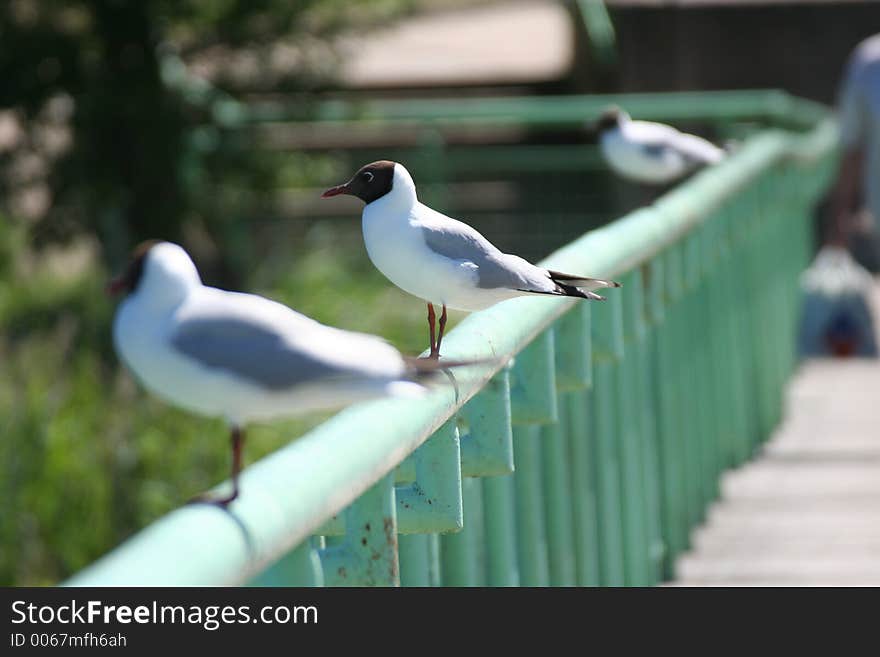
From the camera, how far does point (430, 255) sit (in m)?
2.07

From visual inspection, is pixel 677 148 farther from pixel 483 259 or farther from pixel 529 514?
pixel 483 259

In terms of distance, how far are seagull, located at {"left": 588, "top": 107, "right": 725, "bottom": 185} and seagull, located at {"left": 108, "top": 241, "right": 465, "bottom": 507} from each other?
1.69m

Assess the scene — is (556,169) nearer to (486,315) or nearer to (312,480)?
(486,315)

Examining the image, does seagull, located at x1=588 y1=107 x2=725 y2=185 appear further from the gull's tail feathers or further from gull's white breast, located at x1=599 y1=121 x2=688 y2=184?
the gull's tail feathers

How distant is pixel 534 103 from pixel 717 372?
6726mm

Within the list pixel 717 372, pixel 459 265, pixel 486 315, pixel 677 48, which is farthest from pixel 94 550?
pixel 677 48

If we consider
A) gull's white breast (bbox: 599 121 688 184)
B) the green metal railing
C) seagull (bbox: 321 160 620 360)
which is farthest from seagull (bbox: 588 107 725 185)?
seagull (bbox: 321 160 620 360)

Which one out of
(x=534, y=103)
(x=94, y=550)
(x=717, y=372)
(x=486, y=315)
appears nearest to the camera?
(x=486, y=315)

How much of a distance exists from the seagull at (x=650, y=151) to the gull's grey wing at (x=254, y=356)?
1713 millimetres

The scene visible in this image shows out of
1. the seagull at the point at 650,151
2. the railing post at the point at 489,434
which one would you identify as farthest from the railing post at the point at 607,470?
the railing post at the point at 489,434

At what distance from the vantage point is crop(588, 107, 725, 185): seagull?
3311 mm

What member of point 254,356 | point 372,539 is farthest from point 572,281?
point 254,356

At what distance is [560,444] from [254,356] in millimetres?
1927
